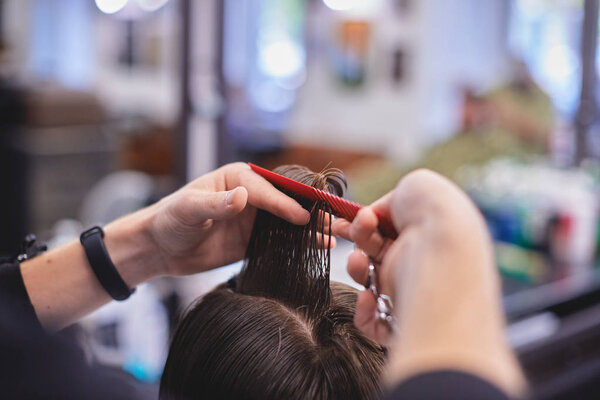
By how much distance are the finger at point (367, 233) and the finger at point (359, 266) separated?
1 centimetres

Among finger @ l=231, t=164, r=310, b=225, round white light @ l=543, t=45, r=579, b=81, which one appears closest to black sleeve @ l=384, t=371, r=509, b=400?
finger @ l=231, t=164, r=310, b=225

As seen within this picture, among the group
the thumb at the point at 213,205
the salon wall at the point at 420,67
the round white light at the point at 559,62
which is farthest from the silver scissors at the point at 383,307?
the round white light at the point at 559,62

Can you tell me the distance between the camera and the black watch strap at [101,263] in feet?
2.85

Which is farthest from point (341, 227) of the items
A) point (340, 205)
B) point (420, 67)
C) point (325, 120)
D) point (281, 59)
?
point (281, 59)

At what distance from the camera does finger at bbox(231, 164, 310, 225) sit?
715 millimetres

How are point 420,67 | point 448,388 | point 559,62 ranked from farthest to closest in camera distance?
point 420,67 < point 559,62 < point 448,388

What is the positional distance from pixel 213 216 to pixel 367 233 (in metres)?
0.22

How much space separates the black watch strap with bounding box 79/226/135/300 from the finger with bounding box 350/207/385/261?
395 millimetres

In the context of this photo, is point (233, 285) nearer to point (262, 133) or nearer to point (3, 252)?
point (3, 252)

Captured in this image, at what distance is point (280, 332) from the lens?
699 millimetres

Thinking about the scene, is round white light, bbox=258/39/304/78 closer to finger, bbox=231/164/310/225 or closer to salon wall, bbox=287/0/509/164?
salon wall, bbox=287/0/509/164

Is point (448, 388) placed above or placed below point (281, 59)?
below

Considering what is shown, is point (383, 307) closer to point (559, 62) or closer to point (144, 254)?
point (144, 254)

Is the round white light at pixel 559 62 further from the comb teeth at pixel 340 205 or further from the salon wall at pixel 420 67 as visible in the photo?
the comb teeth at pixel 340 205
